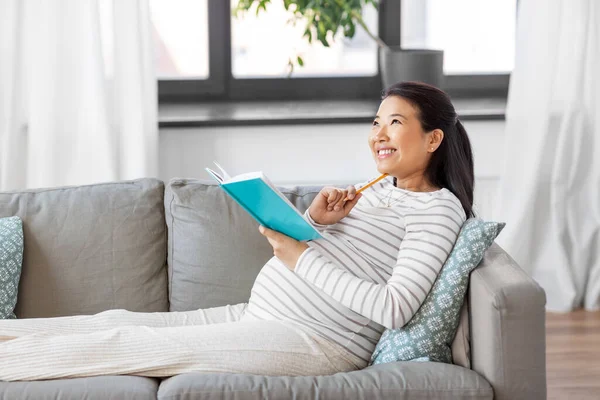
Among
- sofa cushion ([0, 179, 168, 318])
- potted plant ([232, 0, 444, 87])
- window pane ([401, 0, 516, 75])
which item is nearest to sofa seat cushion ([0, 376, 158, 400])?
sofa cushion ([0, 179, 168, 318])

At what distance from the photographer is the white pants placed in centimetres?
191

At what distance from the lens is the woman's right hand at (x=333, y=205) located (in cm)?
215

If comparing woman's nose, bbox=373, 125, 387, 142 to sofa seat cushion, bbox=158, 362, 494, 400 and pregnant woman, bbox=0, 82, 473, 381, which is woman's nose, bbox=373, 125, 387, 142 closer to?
pregnant woman, bbox=0, 82, 473, 381

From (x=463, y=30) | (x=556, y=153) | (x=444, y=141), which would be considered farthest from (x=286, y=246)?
(x=463, y=30)

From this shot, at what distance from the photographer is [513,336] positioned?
5.96 ft

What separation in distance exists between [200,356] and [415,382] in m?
0.45

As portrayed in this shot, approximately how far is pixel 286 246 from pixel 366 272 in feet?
0.63

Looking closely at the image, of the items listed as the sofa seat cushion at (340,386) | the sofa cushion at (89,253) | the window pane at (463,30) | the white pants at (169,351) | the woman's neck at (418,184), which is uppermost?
the window pane at (463,30)

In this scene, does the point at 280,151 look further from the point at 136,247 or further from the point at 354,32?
the point at 136,247

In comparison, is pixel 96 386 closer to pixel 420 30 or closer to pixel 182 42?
pixel 182 42

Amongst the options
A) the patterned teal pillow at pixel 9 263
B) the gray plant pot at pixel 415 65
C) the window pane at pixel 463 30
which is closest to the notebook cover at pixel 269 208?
the patterned teal pillow at pixel 9 263

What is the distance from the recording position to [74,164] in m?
3.24

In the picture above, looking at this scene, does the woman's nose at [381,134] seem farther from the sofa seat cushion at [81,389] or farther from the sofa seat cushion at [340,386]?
the sofa seat cushion at [81,389]

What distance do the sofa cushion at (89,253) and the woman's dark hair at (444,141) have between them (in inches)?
29.4
